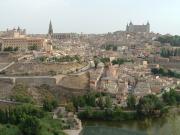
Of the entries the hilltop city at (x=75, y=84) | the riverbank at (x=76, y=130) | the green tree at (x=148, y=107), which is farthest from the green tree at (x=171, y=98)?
the riverbank at (x=76, y=130)

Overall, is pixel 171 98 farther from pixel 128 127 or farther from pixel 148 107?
pixel 128 127

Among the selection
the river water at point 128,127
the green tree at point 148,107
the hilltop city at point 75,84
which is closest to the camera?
the river water at point 128,127

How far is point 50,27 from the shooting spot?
52.6 m

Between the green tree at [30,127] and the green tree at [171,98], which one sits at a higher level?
the green tree at [30,127]

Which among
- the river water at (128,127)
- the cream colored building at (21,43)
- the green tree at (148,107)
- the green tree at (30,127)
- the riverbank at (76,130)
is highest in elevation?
the cream colored building at (21,43)

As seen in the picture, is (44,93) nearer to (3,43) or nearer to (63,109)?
(63,109)

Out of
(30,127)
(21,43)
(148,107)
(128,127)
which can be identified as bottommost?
(128,127)

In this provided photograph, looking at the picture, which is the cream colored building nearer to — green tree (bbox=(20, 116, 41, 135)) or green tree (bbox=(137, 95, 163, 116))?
green tree (bbox=(137, 95, 163, 116))

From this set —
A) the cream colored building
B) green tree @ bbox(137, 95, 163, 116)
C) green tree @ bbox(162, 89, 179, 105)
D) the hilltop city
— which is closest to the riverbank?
the hilltop city

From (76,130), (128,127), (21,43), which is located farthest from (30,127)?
(21,43)

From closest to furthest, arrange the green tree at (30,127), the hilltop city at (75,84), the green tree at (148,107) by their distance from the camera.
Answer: the green tree at (30,127) < the green tree at (148,107) < the hilltop city at (75,84)

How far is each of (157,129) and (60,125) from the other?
3.21 m

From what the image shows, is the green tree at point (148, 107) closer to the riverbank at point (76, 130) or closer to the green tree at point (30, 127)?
the riverbank at point (76, 130)

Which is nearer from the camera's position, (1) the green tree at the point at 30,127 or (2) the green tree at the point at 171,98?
(1) the green tree at the point at 30,127
